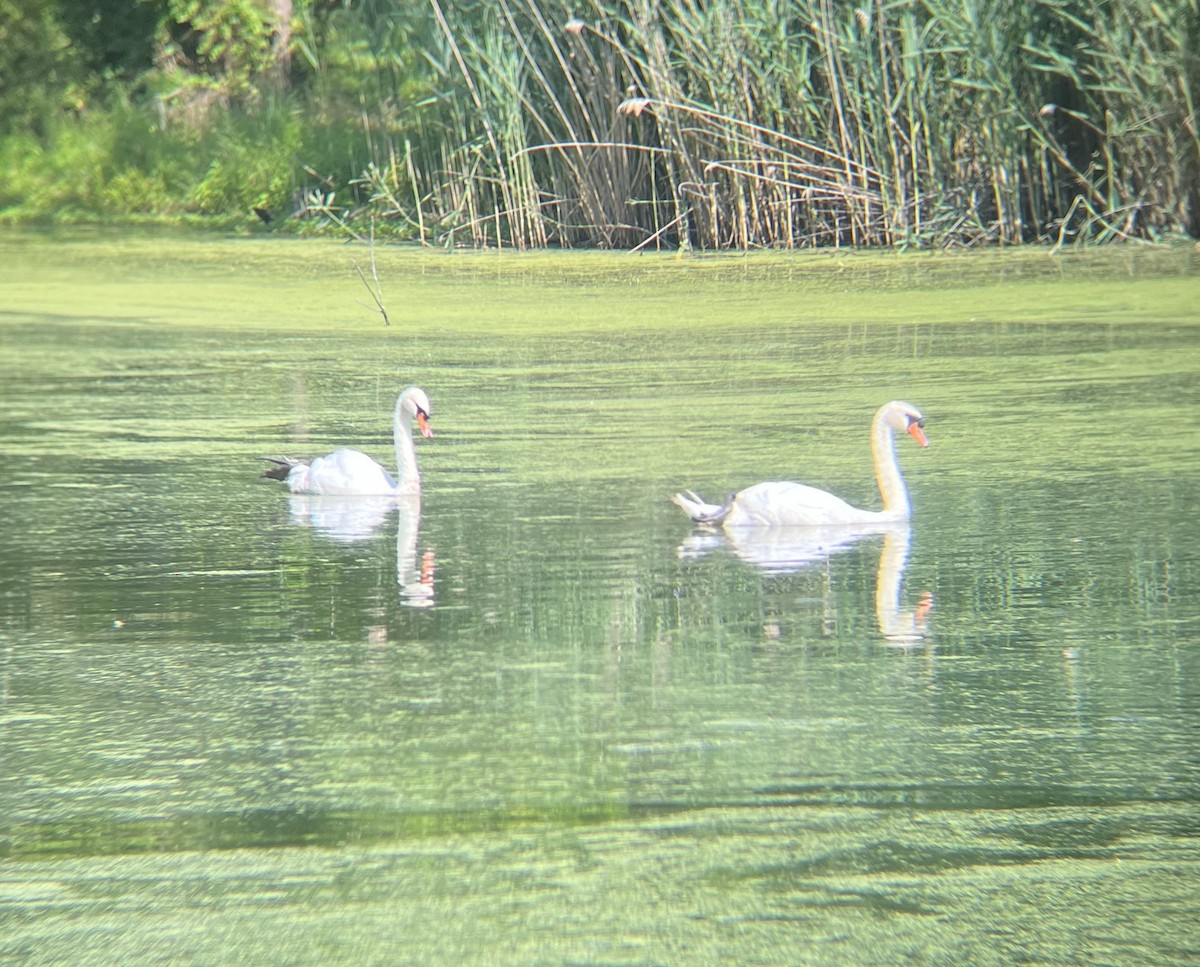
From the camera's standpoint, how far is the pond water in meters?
2.73

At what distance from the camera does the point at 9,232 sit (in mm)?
16797

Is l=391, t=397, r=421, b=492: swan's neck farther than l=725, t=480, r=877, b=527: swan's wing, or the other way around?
l=391, t=397, r=421, b=492: swan's neck

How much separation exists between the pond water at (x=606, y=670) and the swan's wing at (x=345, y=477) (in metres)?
0.06

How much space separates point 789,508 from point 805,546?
0.12 m

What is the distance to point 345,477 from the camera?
5840mm

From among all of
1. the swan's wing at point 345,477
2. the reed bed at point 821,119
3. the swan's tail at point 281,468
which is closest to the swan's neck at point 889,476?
the swan's wing at point 345,477

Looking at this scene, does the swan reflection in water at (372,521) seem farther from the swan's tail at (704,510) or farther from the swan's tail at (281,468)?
the swan's tail at (704,510)

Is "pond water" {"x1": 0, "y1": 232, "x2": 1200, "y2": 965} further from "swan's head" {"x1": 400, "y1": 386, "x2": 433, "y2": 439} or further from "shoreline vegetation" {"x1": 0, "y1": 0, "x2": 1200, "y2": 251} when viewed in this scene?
"shoreline vegetation" {"x1": 0, "y1": 0, "x2": 1200, "y2": 251}

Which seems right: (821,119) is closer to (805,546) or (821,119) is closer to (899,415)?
(899,415)

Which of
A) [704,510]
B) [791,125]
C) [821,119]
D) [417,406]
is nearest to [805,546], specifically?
[704,510]

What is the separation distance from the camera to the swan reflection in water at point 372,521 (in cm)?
487

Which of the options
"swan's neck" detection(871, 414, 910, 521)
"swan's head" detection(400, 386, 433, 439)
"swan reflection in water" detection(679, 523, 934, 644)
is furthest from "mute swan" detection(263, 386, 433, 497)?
"swan's neck" detection(871, 414, 910, 521)

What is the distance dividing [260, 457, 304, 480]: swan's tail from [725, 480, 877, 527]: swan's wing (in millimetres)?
1460

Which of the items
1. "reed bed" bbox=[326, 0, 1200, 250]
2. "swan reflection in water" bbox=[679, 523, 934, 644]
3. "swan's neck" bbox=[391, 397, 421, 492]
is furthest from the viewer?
"reed bed" bbox=[326, 0, 1200, 250]
